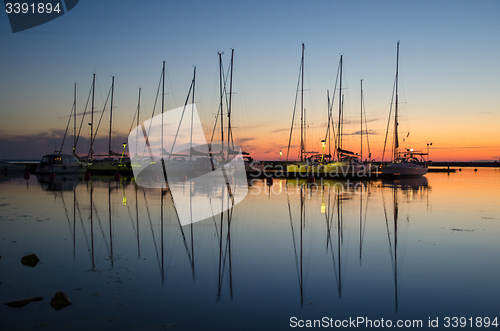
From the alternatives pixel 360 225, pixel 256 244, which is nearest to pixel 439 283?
pixel 256 244

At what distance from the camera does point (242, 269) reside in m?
8.31

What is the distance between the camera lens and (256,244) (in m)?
10.7

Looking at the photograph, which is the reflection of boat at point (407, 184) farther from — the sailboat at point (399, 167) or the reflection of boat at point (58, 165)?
the reflection of boat at point (58, 165)

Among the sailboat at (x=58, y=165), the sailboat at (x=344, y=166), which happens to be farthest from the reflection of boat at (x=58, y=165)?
the sailboat at (x=344, y=166)

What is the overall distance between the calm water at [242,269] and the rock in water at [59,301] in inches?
3.7

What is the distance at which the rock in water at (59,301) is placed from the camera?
592 centimetres

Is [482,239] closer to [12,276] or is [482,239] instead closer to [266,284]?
[266,284]

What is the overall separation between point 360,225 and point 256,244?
16.6ft

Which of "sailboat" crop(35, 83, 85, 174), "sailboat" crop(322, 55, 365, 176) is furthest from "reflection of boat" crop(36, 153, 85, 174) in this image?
"sailboat" crop(322, 55, 365, 176)

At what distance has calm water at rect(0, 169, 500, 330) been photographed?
5930 millimetres

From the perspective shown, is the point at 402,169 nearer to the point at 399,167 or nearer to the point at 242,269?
the point at 399,167

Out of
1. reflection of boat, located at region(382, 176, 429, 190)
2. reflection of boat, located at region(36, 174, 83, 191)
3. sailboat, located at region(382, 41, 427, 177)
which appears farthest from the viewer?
sailboat, located at region(382, 41, 427, 177)

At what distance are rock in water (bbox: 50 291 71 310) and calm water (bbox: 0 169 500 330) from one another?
9 cm

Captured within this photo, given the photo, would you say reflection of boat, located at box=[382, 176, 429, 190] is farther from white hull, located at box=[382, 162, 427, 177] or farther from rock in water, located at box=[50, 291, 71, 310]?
rock in water, located at box=[50, 291, 71, 310]
